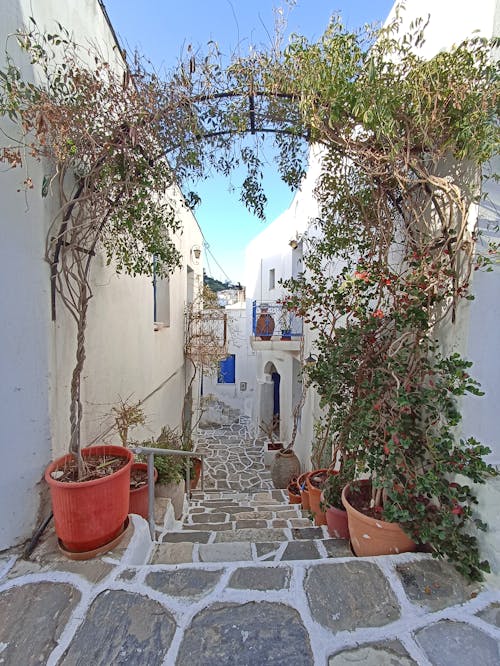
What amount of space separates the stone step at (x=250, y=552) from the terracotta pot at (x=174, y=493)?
1.13 m

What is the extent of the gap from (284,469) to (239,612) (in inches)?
217

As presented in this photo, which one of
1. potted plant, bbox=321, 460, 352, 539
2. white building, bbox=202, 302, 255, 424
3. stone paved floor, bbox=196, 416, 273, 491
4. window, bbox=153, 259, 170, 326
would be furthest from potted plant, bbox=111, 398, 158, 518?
white building, bbox=202, 302, 255, 424

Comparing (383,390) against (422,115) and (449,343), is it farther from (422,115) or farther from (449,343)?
(422,115)

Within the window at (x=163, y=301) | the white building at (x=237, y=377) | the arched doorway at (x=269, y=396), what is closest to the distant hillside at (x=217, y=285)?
the white building at (x=237, y=377)

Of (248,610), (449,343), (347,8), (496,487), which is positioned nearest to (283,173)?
(347,8)

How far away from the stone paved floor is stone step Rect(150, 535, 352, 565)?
12.2 ft

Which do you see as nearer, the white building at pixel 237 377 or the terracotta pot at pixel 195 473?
the terracotta pot at pixel 195 473

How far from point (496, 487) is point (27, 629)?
239 cm

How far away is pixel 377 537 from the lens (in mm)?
1970

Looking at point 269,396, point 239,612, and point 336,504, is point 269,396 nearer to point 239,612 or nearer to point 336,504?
point 336,504

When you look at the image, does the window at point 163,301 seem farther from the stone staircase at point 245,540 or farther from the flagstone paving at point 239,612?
the flagstone paving at point 239,612

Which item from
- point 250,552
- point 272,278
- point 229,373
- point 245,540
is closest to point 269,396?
point 272,278

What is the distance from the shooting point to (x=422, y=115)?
1.77 m

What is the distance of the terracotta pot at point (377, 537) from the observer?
1.93 metres
